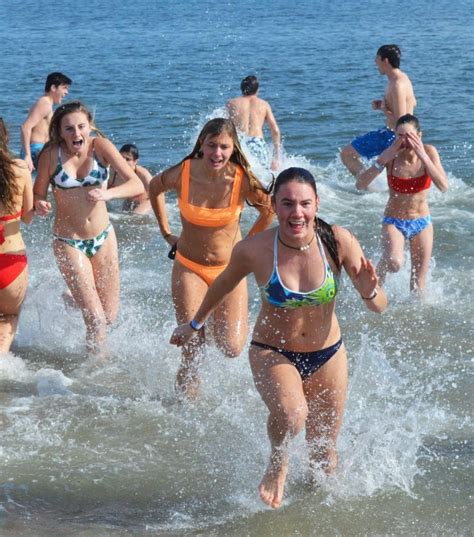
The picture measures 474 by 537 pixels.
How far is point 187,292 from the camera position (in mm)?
6527

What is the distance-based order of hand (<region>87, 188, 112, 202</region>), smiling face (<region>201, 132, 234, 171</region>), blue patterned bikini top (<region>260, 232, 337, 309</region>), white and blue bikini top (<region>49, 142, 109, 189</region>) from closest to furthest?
blue patterned bikini top (<region>260, 232, 337, 309</region>)
smiling face (<region>201, 132, 234, 171</region>)
hand (<region>87, 188, 112, 202</region>)
white and blue bikini top (<region>49, 142, 109, 189</region>)

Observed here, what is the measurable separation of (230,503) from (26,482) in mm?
1192

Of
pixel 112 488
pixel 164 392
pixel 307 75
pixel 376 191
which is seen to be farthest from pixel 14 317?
pixel 307 75

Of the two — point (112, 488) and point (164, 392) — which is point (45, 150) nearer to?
point (164, 392)

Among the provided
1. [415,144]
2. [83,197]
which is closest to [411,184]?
[415,144]

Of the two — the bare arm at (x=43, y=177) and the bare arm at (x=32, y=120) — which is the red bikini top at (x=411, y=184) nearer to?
the bare arm at (x=43, y=177)

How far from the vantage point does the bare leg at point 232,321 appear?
6523 millimetres

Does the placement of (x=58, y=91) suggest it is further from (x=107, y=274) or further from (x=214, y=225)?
(x=214, y=225)

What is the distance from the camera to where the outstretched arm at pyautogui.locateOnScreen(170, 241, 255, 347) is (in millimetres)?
5145

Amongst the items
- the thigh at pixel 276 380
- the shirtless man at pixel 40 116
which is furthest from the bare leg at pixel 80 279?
the shirtless man at pixel 40 116

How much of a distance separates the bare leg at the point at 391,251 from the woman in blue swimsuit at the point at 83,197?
2.51m

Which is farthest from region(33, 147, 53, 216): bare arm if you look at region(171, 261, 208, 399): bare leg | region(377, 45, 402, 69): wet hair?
region(377, 45, 402, 69): wet hair

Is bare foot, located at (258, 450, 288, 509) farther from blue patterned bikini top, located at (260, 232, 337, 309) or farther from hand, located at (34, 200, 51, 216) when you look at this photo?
hand, located at (34, 200, 51, 216)

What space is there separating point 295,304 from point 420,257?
4106mm
